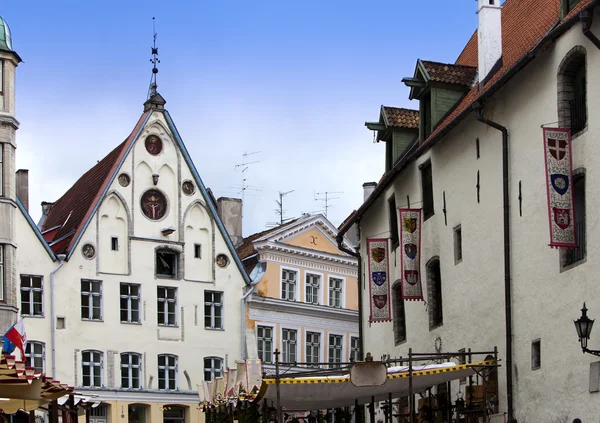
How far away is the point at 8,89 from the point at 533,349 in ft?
75.2

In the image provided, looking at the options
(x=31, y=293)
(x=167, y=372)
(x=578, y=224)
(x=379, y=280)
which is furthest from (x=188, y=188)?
(x=578, y=224)

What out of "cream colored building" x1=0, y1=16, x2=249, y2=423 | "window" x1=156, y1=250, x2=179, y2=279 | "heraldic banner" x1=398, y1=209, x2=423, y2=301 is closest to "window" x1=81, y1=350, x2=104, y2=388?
"cream colored building" x1=0, y1=16, x2=249, y2=423

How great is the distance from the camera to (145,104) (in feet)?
153

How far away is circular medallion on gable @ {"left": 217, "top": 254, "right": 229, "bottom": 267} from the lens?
4734 centimetres

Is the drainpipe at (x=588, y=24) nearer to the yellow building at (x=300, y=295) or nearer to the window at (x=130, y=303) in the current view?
the window at (x=130, y=303)

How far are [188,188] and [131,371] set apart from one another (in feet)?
22.7

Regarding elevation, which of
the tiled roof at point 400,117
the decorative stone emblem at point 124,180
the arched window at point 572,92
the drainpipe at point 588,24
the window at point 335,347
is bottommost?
the window at point 335,347

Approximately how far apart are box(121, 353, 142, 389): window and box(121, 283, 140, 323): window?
4.00 feet

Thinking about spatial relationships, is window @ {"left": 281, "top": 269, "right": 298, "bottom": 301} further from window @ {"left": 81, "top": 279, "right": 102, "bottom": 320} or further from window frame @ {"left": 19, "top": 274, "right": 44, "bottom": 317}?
window frame @ {"left": 19, "top": 274, "right": 44, "bottom": 317}

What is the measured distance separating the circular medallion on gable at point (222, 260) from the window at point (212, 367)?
11.1 ft

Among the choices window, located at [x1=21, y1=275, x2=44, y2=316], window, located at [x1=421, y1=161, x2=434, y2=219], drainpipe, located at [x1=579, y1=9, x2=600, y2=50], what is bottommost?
window, located at [x1=21, y1=275, x2=44, y2=316]

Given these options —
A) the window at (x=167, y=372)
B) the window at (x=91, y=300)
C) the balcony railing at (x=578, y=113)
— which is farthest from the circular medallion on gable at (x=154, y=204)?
the balcony railing at (x=578, y=113)

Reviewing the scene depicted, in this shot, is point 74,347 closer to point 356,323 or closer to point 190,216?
point 190,216

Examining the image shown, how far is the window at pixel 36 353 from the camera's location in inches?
1660
